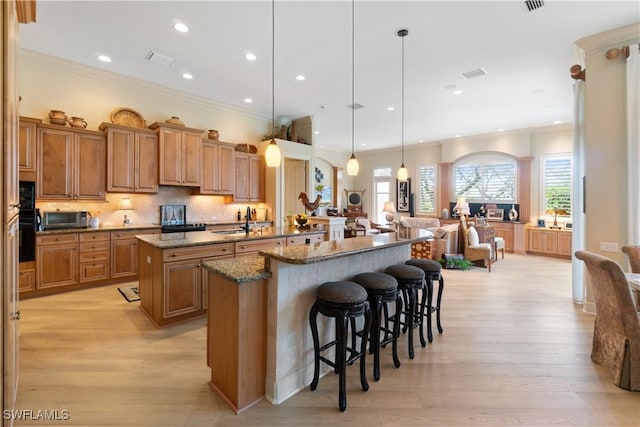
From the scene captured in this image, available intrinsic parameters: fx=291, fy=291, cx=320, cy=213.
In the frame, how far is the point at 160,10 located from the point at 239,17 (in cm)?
85

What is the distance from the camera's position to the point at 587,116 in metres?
3.64

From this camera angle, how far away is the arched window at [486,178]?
848 cm

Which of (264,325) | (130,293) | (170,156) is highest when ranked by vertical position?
(170,156)

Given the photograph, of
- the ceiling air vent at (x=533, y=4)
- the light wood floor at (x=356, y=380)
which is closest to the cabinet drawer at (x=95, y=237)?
the light wood floor at (x=356, y=380)

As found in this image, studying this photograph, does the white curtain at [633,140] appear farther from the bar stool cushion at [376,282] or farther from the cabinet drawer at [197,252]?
the cabinet drawer at [197,252]

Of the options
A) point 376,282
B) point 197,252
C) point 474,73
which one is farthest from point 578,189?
point 197,252

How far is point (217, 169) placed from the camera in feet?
19.4

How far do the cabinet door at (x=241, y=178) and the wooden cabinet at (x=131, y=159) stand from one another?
1.57 meters

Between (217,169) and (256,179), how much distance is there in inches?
37.5

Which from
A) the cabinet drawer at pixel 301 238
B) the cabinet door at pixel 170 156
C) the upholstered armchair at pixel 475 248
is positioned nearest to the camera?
the cabinet drawer at pixel 301 238

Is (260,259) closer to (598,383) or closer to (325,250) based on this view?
(325,250)

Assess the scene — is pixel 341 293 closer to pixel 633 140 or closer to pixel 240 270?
pixel 240 270

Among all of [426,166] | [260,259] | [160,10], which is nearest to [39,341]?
[260,259]

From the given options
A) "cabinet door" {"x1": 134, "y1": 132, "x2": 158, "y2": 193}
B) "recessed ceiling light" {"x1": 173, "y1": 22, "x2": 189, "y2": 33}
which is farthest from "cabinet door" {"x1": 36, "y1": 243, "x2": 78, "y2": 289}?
"recessed ceiling light" {"x1": 173, "y1": 22, "x2": 189, "y2": 33}
